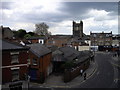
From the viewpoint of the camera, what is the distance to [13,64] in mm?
21516

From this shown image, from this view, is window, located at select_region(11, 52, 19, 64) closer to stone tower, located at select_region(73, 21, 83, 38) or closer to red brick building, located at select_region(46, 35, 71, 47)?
red brick building, located at select_region(46, 35, 71, 47)

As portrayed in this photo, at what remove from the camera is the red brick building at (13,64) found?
821 inches

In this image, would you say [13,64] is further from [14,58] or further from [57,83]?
[57,83]

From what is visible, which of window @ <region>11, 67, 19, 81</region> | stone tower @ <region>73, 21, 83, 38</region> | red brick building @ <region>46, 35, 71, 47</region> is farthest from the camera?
stone tower @ <region>73, 21, 83, 38</region>

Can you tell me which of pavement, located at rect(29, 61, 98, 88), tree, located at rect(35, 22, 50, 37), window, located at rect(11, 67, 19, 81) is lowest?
pavement, located at rect(29, 61, 98, 88)

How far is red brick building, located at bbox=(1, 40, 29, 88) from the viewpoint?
20.9 m

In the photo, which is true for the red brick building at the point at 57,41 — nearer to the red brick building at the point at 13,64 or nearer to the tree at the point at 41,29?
the tree at the point at 41,29

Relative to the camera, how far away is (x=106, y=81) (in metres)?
28.6

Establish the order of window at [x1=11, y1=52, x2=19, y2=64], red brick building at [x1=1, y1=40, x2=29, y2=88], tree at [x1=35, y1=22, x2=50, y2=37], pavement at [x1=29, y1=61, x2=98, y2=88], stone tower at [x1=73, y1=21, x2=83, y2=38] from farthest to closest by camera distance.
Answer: stone tower at [x1=73, y1=21, x2=83, y2=38]
tree at [x1=35, y1=22, x2=50, y2=37]
pavement at [x1=29, y1=61, x2=98, y2=88]
window at [x1=11, y1=52, x2=19, y2=64]
red brick building at [x1=1, y1=40, x2=29, y2=88]

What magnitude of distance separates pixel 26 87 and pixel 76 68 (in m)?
12.1

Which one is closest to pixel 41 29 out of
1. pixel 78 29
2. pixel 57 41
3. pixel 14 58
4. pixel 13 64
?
pixel 57 41

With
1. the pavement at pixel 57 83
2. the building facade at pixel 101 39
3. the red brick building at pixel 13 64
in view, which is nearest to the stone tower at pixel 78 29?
the building facade at pixel 101 39

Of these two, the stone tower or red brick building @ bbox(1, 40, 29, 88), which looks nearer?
red brick building @ bbox(1, 40, 29, 88)

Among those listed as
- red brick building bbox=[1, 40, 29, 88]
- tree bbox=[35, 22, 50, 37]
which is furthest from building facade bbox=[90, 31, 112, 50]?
red brick building bbox=[1, 40, 29, 88]
